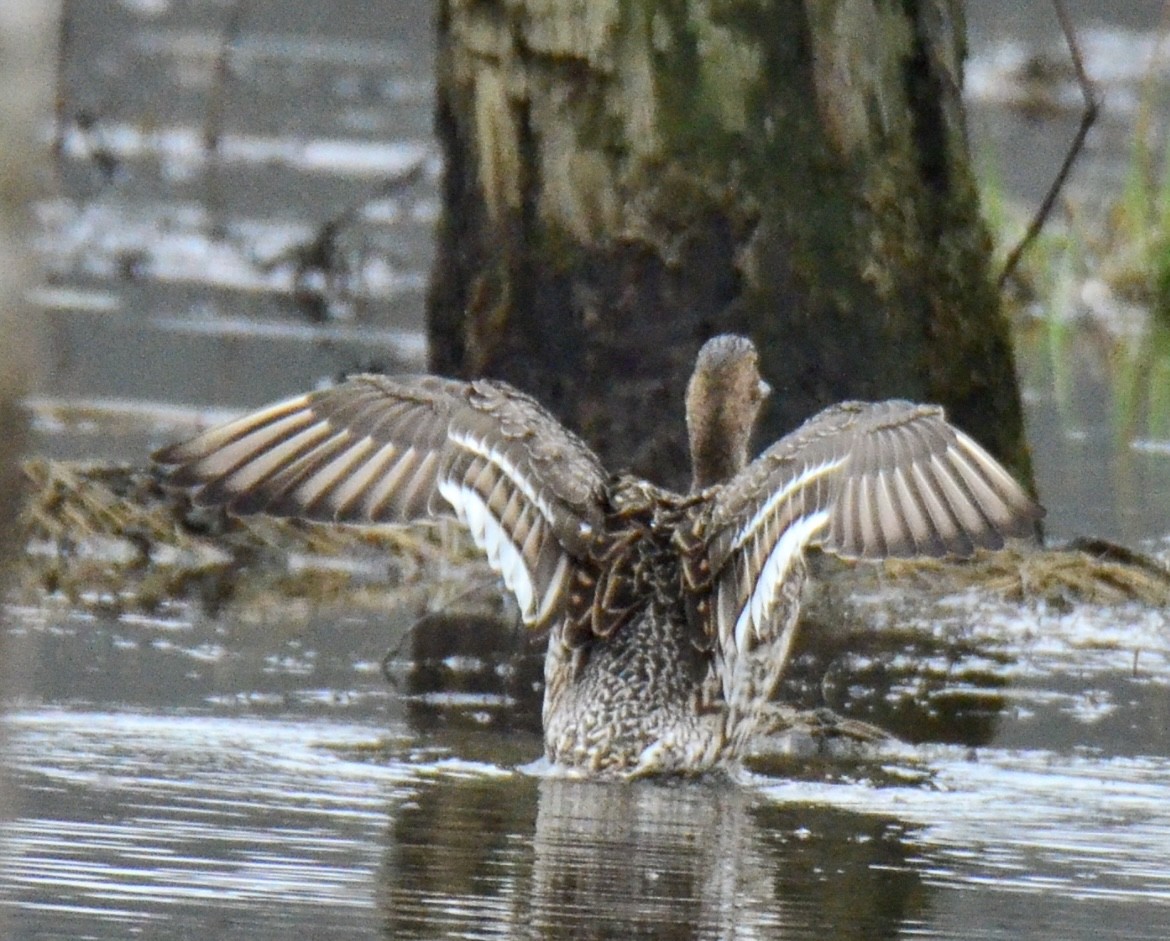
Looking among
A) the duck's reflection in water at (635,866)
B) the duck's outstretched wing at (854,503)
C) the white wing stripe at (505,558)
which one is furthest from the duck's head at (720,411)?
the duck's reflection in water at (635,866)

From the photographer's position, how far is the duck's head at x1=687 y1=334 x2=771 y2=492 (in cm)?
611

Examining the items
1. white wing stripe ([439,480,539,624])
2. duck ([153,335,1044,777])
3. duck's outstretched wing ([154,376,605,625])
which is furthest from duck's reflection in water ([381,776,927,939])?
duck's outstretched wing ([154,376,605,625])

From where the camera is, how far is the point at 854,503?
570cm

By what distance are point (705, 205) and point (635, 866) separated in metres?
3.71

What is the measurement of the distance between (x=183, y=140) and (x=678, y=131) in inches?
419

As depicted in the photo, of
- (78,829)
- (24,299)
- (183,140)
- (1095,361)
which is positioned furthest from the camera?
(183,140)

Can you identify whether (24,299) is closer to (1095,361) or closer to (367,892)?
(367,892)

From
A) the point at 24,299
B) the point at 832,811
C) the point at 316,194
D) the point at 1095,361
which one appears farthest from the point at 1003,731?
the point at 316,194

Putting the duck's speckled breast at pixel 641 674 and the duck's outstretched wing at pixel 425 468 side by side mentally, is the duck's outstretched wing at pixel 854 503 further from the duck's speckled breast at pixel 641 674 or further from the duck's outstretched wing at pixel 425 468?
the duck's outstretched wing at pixel 425 468

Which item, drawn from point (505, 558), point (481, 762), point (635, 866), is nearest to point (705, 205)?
→ point (505, 558)

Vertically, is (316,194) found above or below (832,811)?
above

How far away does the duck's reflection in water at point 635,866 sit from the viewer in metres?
3.68

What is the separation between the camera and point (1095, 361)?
486 inches

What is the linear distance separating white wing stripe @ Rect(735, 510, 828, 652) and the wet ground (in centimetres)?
33
